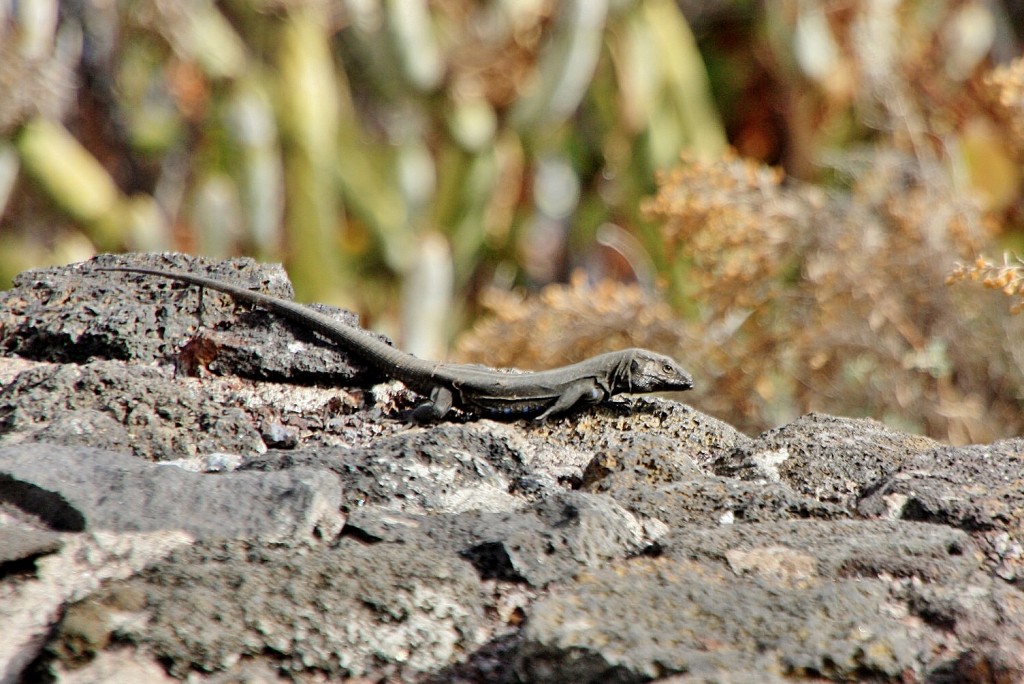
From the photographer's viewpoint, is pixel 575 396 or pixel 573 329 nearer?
pixel 575 396

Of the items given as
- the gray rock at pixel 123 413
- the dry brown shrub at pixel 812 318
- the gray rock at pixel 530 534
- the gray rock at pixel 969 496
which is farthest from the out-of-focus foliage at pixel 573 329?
the gray rock at pixel 530 534

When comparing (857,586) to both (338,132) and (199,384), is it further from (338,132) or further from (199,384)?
(338,132)

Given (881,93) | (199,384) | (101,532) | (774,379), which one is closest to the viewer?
(101,532)

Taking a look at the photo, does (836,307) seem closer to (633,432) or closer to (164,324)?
(633,432)

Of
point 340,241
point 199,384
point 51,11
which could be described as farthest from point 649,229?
point 199,384

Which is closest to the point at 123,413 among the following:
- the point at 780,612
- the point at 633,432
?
the point at 633,432

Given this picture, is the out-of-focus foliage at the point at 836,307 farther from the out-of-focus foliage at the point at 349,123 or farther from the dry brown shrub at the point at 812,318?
the out-of-focus foliage at the point at 349,123
